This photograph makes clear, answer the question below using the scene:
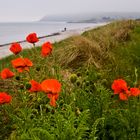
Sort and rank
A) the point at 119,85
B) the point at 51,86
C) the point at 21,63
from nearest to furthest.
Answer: the point at 51,86 → the point at 119,85 → the point at 21,63

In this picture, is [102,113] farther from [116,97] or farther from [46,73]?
[46,73]

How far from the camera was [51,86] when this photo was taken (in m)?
4.53

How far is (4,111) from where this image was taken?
21.4 ft

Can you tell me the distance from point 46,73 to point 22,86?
1.55 meters

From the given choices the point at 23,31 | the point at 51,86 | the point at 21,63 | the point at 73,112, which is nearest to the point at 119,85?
the point at 73,112

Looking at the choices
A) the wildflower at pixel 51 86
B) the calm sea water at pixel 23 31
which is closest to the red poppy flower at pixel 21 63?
the wildflower at pixel 51 86

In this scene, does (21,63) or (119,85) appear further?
(21,63)

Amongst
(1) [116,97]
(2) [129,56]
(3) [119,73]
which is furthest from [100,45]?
(1) [116,97]

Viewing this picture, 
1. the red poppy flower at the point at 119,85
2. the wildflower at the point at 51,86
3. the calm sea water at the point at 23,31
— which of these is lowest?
the calm sea water at the point at 23,31

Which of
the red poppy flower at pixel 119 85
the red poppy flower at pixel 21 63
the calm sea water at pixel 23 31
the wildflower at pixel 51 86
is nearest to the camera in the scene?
the wildflower at pixel 51 86

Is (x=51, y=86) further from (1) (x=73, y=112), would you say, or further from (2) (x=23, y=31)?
(2) (x=23, y=31)

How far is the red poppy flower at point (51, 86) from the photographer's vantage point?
4.50m

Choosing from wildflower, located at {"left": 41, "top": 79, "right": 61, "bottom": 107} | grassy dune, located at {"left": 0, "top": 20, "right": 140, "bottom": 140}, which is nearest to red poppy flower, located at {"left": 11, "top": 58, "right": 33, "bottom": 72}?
grassy dune, located at {"left": 0, "top": 20, "right": 140, "bottom": 140}

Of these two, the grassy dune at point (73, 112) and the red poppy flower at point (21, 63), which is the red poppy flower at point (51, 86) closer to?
the grassy dune at point (73, 112)
